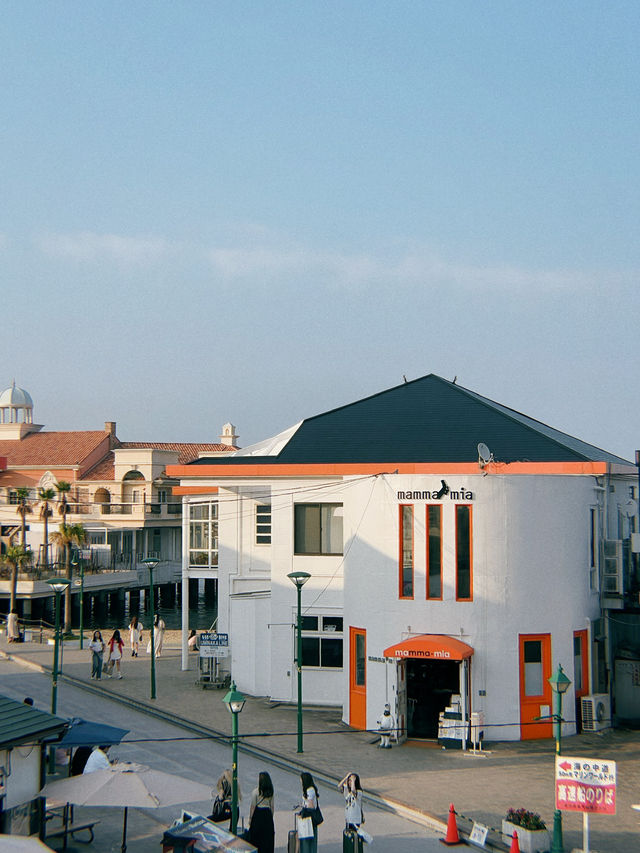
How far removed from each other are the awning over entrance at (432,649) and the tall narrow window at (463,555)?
3.98 ft

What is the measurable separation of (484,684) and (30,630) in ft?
86.1

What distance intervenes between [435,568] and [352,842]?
10.6m

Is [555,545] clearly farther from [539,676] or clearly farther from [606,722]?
[606,722]

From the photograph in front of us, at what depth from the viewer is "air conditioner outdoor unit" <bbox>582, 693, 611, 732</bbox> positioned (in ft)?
84.6

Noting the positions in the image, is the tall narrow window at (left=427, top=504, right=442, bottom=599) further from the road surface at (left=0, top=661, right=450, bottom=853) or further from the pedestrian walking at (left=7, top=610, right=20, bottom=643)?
the pedestrian walking at (left=7, top=610, right=20, bottom=643)

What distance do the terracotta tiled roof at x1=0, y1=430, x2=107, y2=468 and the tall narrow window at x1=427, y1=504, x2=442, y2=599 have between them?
63979 mm

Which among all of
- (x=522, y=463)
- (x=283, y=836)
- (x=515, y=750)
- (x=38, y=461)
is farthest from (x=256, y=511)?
(x=38, y=461)

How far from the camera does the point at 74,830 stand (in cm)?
1706

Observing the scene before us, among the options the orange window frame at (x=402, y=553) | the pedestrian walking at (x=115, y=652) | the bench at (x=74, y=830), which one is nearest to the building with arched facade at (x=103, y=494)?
the pedestrian walking at (x=115, y=652)

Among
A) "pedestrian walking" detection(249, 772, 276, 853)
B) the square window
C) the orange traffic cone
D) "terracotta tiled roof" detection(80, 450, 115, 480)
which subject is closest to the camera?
"pedestrian walking" detection(249, 772, 276, 853)

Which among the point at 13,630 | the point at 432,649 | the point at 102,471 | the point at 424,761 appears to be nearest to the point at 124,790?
the point at 424,761

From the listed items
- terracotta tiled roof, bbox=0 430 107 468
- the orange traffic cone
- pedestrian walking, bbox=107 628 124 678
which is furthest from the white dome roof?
the orange traffic cone

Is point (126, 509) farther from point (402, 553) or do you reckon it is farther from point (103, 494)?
point (402, 553)

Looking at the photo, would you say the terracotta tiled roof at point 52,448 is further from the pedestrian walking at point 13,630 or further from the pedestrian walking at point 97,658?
the pedestrian walking at point 97,658
